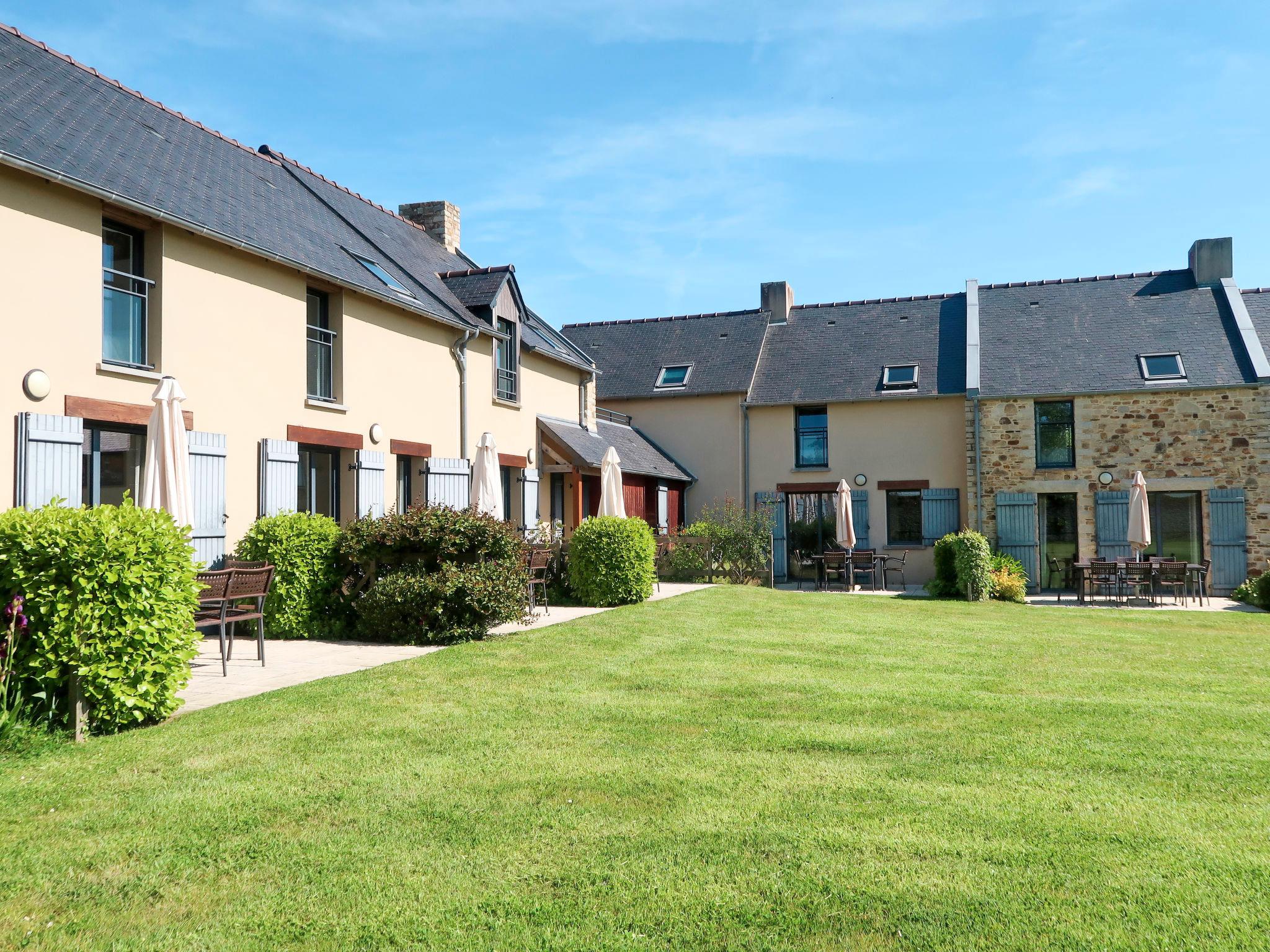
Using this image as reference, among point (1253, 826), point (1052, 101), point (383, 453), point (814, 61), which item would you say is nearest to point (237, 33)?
point (383, 453)

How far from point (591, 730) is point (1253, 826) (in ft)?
11.2

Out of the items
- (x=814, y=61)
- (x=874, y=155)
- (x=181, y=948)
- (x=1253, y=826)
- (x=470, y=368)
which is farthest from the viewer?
(x=470, y=368)

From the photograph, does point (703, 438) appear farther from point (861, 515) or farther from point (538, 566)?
point (538, 566)

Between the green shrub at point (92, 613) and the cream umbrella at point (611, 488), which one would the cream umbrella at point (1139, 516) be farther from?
the green shrub at point (92, 613)

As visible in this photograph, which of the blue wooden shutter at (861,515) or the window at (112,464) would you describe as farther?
the blue wooden shutter at (861,515)

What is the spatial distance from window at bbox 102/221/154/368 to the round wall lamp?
777 millimetres

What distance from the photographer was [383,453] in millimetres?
12789

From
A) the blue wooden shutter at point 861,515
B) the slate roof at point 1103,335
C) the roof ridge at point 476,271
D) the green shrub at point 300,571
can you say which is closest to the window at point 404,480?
the green shrub at point 300,571

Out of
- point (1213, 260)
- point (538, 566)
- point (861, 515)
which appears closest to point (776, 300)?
point (861, 515)

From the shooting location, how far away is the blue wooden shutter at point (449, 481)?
531 inches

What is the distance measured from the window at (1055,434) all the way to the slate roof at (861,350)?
1.81 meters

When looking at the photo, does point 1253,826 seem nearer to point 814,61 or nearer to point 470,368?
point 814,61

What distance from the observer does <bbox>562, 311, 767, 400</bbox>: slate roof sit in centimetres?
2309

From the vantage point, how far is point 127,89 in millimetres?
11992
